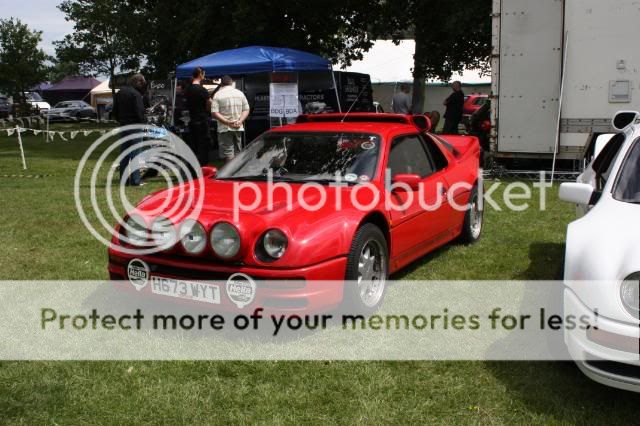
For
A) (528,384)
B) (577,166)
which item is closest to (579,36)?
(577,166)

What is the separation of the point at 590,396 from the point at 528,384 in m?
0.32

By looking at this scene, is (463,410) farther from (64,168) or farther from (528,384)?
(64,168)

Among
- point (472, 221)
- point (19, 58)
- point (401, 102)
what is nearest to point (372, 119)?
point (472, 221)

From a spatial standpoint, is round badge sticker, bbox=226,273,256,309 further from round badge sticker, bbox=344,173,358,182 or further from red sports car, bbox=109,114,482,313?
round badge sticker, bbox=344,173,358,182

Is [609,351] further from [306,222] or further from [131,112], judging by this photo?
[131,112]

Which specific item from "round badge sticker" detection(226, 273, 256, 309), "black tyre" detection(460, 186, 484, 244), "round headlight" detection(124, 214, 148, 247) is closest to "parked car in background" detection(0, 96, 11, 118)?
"black tyre" detection(460, 186, 484, 244)

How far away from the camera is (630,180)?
4172 millimetres

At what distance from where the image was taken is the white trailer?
32.4ft

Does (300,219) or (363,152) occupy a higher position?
(363,152)

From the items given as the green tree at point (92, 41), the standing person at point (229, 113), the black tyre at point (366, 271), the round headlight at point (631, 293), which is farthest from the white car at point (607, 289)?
the green tree at point (92, 41)

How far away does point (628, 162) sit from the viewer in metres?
4.32

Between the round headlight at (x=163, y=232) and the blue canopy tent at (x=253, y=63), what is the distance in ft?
30.5
